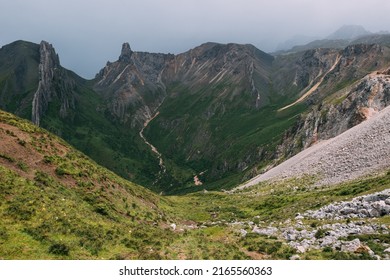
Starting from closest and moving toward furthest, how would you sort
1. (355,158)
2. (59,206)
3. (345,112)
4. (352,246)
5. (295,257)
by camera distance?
(295,257) < (352,246) < (59,206) < (355,158) < (345,112)

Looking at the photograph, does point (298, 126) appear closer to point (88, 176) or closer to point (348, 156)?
point (348, 156)

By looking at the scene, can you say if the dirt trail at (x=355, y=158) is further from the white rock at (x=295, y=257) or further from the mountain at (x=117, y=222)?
the white rock at (x=295, y=257)

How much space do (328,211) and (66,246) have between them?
26223 mm

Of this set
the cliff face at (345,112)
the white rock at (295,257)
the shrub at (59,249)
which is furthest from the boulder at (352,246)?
the cliff face at (345,112)

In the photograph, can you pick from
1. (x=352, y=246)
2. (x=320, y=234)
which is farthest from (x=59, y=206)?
(x=352, y=246)

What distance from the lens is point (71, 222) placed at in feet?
101

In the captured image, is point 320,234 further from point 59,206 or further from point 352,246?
point 59,206

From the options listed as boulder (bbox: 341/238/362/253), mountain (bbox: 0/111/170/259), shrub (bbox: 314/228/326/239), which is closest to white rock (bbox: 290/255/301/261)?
boulder (bbox: 341/238/362/253)

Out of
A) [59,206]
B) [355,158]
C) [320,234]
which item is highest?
[59,206]

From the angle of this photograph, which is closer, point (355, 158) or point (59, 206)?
point (59, 206)

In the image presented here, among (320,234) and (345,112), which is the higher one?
(345,112)

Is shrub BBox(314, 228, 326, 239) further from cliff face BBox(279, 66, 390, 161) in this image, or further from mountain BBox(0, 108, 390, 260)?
cliff face BBox(279, 66, 390, 161)

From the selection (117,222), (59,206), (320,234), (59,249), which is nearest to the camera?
(59,249)

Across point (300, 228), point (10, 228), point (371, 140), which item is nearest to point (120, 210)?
point (10, 228)
